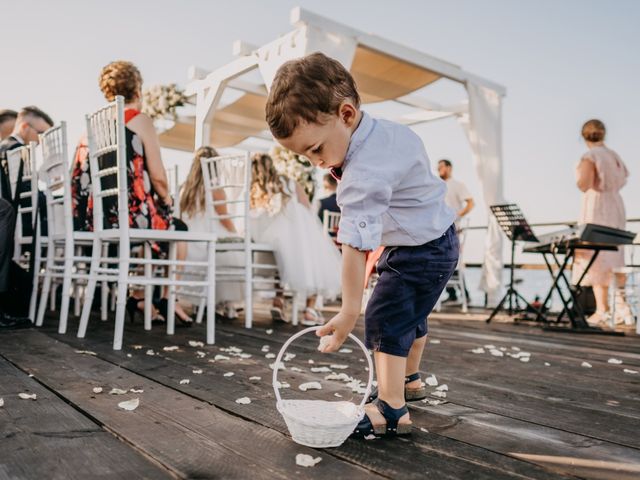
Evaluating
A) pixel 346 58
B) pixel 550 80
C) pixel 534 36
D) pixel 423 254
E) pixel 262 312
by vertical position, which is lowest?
pixel 262 312

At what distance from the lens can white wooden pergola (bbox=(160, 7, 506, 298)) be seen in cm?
491

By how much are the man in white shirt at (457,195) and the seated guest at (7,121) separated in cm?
433

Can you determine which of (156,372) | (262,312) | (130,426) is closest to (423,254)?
(130,426)

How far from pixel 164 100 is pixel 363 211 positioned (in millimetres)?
6159

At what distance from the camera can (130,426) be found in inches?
48.1

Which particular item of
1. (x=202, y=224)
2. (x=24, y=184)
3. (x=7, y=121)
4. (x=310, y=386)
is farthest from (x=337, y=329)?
(x=7, y=121)

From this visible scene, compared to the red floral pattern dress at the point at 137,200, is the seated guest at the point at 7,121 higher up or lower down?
higher up

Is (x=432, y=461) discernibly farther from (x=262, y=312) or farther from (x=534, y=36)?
(x=534, y=36)

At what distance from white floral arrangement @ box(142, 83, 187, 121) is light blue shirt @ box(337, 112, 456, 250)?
589 cm

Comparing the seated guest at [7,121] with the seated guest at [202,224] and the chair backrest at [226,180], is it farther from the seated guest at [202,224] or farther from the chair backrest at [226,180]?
the chair backrest at [226,180]

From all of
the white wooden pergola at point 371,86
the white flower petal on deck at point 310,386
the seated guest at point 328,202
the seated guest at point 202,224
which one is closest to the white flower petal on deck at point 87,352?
the white flower petal on deck at point 310,386

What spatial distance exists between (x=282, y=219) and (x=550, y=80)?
5796 mm

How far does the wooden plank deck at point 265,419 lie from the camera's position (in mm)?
1000

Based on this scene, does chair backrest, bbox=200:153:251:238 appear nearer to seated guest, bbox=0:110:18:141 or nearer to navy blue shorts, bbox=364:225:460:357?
seated guest, bbox=0:110:18:141
